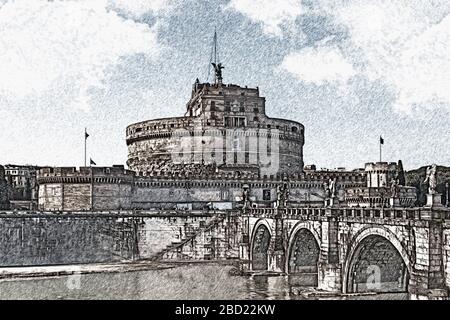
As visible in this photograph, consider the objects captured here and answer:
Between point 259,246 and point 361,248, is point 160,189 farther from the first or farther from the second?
point 361,248

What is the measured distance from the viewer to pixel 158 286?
27.3 meters

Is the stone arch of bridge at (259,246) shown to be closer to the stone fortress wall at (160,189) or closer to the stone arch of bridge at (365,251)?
the stone fortress wall at (160,189)

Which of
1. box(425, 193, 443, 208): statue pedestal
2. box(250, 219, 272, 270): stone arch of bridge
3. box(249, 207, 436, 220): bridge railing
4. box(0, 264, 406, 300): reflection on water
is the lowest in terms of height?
box(0, 264, 406, 300): reflection on water

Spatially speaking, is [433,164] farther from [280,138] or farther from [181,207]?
[280,138]

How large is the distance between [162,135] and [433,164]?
39.6 m

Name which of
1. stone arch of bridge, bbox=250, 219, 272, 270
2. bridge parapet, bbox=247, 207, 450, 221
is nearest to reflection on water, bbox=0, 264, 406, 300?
stone arch of bridge, bbox=250, 219, 272, 270

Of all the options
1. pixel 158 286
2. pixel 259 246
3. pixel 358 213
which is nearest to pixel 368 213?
pixel 358 213

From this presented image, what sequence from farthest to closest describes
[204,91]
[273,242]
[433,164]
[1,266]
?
1. [204,91]
2. [1,266]
3. [273,242]
4. [433,164]

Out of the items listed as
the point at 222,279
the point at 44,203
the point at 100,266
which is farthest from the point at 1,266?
the point at 222,279

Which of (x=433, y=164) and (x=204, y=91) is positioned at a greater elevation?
(x=204, y=91)

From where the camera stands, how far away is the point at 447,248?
1481 cm

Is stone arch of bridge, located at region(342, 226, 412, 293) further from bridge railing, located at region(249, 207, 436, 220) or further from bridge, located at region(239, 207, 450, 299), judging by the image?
bridge railing, located at region(249, 207, 436, 220)

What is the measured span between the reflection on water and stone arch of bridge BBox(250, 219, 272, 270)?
98.3 inches

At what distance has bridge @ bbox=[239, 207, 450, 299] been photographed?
1508cm
